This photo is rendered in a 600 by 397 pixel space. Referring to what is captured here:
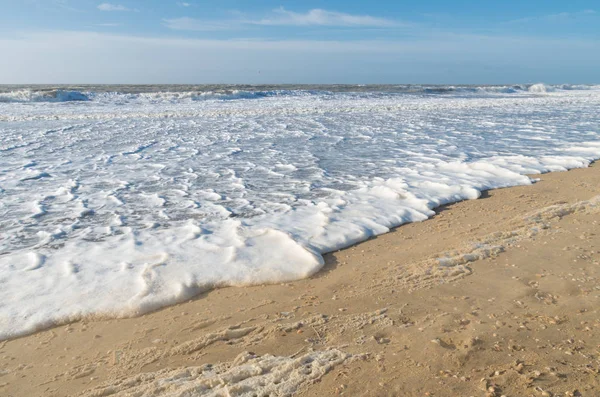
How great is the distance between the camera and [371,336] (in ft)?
8.07

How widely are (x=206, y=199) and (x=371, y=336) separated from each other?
3350 mm

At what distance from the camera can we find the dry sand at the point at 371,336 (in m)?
2.06

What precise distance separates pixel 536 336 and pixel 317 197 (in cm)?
329

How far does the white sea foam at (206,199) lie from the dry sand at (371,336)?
0.29 meters

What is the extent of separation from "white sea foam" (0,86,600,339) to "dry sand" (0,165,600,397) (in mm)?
292

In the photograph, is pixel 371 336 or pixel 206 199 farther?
pixel 206 199

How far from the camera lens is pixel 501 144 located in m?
9.12

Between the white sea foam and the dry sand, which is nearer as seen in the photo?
the dry sand

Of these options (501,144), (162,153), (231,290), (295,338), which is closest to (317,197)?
(231,290)

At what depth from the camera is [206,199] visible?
5.38 metres

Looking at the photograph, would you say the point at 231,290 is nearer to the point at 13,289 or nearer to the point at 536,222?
the point at 13,289

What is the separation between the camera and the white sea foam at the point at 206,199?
325cm

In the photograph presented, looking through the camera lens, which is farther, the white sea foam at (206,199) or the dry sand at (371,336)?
the white sea foam at (206,199)

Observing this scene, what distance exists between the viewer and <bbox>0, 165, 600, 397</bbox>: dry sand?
6.75ft
